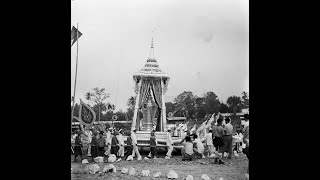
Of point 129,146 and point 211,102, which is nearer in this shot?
point 211,102

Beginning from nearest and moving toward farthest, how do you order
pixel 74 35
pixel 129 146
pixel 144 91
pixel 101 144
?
pixel 74 35
pixel 101 144
pixel 129 146
pixel 144 91

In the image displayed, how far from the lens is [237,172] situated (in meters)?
4.28

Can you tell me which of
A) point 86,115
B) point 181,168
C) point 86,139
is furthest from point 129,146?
point 181,168

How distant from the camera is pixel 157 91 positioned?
5.64 metres

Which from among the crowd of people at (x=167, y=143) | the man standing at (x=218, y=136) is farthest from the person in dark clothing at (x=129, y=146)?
the man standing at (x=218, y=136)

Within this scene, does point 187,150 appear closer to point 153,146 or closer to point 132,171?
point 153,146

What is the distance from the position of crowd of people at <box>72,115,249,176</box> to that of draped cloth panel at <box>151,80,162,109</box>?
2.36ft

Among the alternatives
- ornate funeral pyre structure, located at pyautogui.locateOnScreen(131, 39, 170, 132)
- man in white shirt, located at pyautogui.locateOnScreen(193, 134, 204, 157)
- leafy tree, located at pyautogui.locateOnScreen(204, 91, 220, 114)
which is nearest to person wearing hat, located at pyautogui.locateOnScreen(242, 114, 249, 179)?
leafy tree, located at pyautogui.locateOnScreen(204, 91, 220, 114)

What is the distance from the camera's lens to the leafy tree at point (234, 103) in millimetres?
4461

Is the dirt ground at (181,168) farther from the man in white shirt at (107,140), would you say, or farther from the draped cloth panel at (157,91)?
the draped cloth panel at (157,91)

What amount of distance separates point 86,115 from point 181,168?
1.47 meters

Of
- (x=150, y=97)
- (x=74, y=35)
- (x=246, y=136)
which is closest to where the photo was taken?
(x=246, y=136)
